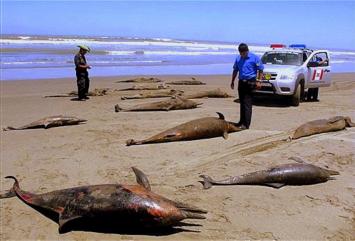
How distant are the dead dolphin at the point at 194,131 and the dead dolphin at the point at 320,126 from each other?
1.42 m

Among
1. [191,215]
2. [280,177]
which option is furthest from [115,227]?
[280,177]

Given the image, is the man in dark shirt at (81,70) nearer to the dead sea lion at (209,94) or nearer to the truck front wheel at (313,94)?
the dead sea lion at (209,94)

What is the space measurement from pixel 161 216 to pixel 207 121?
17.3ft

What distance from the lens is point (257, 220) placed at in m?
5.73

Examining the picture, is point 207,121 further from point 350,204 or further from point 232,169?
point 350,204

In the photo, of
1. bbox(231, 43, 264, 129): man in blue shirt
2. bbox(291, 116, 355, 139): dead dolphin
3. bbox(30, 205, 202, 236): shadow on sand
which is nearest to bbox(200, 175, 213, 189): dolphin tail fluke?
bbox(30, 205, 202, 236): shadow on sand

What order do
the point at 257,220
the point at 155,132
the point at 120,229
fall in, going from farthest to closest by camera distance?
the point at 155,132 < the point at 257,220 < the point at 120,229

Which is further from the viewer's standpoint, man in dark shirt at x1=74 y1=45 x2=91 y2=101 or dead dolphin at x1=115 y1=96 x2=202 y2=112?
man in dark shirt at x1=74 y1=45 x2=91 y2=101

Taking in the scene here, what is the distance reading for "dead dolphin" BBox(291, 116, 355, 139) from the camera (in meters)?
10.1

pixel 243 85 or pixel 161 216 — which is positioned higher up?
pixel 243 85

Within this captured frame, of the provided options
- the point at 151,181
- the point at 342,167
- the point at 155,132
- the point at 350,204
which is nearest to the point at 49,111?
the point at 155,132

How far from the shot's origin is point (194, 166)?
7.80 m

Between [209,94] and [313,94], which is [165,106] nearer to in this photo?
[209,94]

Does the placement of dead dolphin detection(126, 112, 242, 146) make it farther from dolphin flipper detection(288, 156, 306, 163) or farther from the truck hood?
the truck hood
